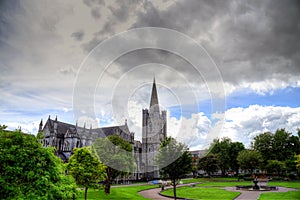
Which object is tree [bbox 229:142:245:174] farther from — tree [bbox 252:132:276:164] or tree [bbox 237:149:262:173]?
tree [bbox 237:149:262:173]

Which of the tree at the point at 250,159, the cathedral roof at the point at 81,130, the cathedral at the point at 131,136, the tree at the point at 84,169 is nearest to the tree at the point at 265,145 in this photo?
the tree at the point at 250,159

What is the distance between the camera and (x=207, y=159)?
85.1 metres

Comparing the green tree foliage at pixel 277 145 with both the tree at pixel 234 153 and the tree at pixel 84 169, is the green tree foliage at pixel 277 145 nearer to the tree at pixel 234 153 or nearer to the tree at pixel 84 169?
the tree at pixel 234 153

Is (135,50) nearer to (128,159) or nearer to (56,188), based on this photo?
(128,159)

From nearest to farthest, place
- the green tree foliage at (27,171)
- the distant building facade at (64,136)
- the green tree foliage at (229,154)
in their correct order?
the green tree foliage at (27,171)
the distant building facade at (64,136)
the green tree foliage at (229,154)

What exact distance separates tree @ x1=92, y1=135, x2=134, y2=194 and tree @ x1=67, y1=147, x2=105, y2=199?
818 centimetres

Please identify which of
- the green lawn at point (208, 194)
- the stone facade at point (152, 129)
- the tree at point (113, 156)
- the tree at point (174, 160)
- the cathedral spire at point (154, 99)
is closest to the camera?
the tree at point (174, 160)

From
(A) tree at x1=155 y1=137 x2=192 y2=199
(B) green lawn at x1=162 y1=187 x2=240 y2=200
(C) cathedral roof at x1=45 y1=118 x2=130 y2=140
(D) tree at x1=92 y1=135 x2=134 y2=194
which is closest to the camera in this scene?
(A) tree at x1=155 y1=137 x2=192 y2=199

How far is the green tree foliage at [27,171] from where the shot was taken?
9.96 metres

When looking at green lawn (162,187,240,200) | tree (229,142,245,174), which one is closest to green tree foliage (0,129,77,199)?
green lawn (162,187,240,200)

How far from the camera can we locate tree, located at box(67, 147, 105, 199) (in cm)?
2391

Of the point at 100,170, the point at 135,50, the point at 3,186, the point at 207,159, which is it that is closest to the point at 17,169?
the point at 3,186

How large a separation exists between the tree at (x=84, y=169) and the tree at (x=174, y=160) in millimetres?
7199

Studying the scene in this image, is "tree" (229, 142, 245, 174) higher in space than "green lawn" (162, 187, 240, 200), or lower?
higher
